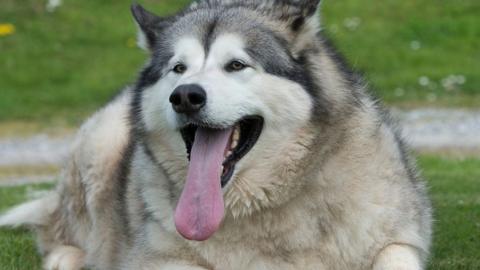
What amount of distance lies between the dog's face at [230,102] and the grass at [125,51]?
1362 cm

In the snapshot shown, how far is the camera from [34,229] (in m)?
7.46

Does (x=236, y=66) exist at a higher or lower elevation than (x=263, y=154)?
higher

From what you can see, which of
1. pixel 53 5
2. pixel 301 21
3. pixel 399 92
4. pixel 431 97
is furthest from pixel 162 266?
pixel 53 5

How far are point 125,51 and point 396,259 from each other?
700 inches

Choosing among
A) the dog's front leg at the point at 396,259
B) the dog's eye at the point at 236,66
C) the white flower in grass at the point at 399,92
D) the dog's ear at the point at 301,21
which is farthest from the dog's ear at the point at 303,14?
the white flower in grass at the point at 399,92

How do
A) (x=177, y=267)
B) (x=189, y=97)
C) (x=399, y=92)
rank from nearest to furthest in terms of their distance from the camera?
(x=189, y=97) < (x=177, y=267) < (x=399, y=92)

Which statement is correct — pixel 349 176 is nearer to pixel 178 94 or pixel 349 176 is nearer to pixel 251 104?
pixel 251 104

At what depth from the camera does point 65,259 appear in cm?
673

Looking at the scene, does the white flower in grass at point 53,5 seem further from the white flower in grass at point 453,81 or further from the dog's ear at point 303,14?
the dog's ear at point 303,14

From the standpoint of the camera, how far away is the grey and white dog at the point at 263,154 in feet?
16.5

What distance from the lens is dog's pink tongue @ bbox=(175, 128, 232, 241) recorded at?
4.99 m

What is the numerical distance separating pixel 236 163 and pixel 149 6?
18835 mm

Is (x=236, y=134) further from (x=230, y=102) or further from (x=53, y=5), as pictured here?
(x=53, y=5)

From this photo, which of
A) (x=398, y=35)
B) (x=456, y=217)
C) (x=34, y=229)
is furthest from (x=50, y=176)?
(x=398, y=35)
